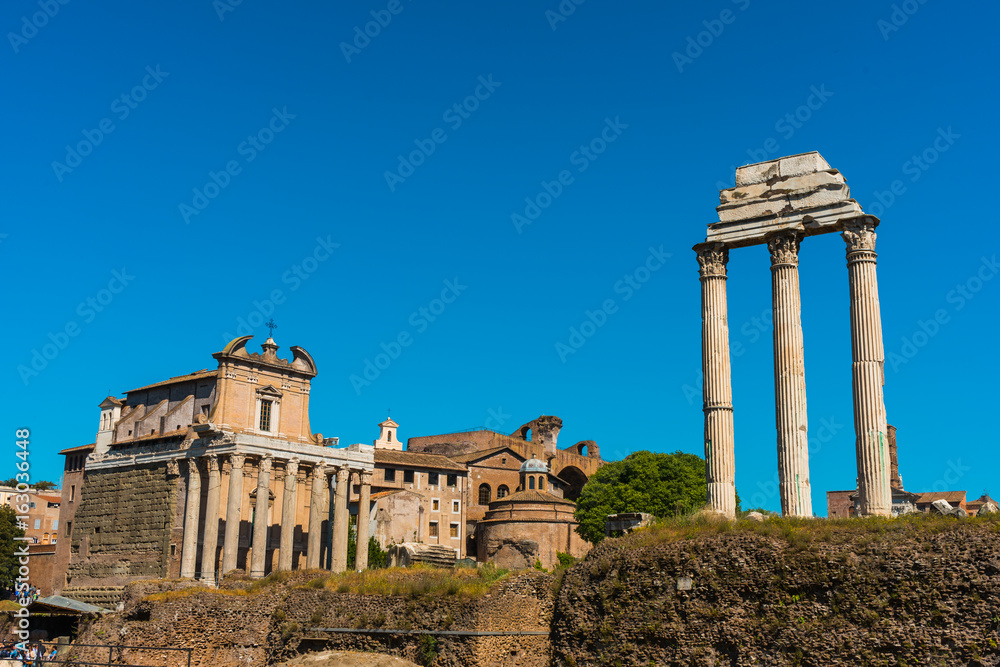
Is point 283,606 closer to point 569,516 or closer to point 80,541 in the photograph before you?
point 80,541

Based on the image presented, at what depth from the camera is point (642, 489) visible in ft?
164

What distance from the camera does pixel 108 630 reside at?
22.1m

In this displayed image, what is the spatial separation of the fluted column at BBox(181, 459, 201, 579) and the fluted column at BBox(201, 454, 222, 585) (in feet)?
1.43

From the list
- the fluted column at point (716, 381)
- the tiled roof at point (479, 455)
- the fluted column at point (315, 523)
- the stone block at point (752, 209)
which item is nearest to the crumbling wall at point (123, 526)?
the fluted column at point (315, 523)

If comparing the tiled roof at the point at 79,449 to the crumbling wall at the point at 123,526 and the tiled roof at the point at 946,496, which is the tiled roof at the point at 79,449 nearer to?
the crumbling wall at the point at 123,526

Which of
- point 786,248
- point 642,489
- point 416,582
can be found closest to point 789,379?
point 786,248

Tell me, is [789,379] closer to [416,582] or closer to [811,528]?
[811,528]

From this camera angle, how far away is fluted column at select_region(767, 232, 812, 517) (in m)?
19.0

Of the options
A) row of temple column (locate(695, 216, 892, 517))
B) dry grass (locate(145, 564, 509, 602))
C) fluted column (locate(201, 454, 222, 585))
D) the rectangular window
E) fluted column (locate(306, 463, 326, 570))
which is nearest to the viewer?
row of temple column (locate(695, 216, 892, 517))

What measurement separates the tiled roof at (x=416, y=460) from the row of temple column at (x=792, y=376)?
36.7m

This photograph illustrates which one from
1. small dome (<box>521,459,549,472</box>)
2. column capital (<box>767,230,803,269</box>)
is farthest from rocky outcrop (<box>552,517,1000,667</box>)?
small dome (<box>521,459,549,472</box>)

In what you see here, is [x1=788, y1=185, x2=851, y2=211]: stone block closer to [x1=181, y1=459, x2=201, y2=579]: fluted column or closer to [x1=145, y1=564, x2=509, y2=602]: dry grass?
[x1=145, y1=564, x2=509, y2=602]: dry grass

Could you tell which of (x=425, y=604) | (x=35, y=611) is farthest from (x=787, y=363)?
(x=35, y=611)

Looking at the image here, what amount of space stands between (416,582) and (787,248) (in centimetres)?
1017
